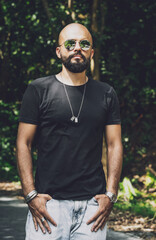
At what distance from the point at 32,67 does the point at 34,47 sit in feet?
1.94

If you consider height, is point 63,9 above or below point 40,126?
above

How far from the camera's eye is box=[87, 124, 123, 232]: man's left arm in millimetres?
2648

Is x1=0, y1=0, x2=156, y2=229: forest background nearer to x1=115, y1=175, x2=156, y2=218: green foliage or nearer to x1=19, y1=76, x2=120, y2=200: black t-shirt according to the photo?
x1=115, y1=175, x2=156, y2=218: green foliage

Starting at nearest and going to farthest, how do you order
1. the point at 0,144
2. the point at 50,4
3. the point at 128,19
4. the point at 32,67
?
1. the point at 50,4
2. the point at 128,19
3. the point at 32,67
4. the point at 0,144

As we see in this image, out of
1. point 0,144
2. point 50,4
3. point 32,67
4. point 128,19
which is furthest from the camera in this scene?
point 0,144

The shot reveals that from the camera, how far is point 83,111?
2.71m

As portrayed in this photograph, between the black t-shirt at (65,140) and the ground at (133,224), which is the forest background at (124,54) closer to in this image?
the ground at (133,224)

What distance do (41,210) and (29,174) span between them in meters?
0.25

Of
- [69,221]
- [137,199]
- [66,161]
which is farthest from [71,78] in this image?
[137,199]

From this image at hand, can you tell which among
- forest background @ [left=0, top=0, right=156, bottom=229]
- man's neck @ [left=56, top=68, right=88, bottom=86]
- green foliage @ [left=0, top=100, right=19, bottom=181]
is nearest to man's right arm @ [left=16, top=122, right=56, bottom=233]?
man's neck @ [left=56, top=68, right=88, bottom=86]

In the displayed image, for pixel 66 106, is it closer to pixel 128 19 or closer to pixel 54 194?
pixel 54 194

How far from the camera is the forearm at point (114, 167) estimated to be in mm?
2744

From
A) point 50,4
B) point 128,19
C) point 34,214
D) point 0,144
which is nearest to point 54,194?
point 34,214

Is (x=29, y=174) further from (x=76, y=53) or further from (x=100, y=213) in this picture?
(x=76, y=53)
